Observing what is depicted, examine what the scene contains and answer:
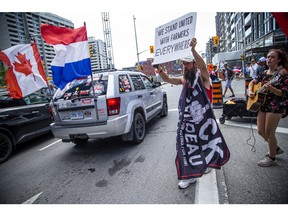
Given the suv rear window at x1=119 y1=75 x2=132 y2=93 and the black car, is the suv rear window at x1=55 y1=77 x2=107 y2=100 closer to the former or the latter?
the suv rear window at x1=119 y1=75 x2=132 y2=93

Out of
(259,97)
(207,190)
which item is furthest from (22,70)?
(259,97)

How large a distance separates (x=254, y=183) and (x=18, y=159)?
16.5 ft

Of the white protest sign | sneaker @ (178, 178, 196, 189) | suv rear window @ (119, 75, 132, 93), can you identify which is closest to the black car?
suv rear window @ (119, 75, 132, 93)

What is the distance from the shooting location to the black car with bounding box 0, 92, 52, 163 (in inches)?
181

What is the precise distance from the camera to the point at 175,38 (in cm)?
281

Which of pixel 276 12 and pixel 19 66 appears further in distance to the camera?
pixel 19 66

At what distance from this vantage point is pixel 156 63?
2.93m

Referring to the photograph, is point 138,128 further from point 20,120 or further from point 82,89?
point 20,120

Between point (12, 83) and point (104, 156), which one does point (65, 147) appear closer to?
point (104, 156)

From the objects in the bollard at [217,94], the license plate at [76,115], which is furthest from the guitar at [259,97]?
the bollard at [217,94]

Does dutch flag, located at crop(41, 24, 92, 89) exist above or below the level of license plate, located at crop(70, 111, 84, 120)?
above

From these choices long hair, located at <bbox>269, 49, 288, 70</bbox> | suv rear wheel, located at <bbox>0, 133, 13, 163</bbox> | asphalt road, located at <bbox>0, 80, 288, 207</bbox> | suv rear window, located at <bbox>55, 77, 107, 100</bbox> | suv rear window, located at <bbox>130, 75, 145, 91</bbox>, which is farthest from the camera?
suv rear window, located at <bbox>130, 75, 145, 91</bbox>

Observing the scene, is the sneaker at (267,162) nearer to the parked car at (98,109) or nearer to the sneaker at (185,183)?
the sneaker at (185,183)
